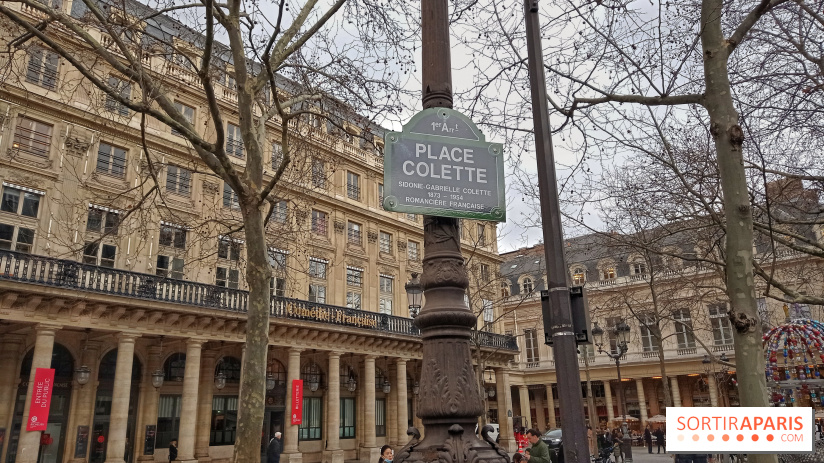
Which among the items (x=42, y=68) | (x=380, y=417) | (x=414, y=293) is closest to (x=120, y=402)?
(x=414, y=293)

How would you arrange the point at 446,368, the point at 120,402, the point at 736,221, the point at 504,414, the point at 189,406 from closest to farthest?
the point at 446,368 → the point at 736,221 → the point at 120,402 → the point at 189,406 → the point at 504,414

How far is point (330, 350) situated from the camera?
27.1 meters

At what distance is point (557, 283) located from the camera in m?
3.68

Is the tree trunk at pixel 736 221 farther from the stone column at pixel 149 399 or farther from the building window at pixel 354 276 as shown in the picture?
the building window at pixel 354 276

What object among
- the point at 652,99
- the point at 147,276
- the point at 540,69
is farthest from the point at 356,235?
the point at 540,69

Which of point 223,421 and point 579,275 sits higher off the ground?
point 579,275

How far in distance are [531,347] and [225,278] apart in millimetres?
34975

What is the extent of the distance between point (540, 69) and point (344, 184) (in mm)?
28655

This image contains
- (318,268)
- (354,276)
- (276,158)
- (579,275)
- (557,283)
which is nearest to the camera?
(557,283)

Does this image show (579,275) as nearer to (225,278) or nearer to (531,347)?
(531,347)

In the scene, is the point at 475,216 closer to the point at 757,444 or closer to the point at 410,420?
the point at 757,444

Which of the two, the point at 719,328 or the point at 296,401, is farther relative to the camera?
the point at 719,328

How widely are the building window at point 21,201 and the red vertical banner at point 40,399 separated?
5911 millimetres

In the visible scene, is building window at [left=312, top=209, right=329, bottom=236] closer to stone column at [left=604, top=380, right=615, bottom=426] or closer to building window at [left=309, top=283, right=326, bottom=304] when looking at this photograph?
building window at [left=309, top=283, right=326, bottom=304]
